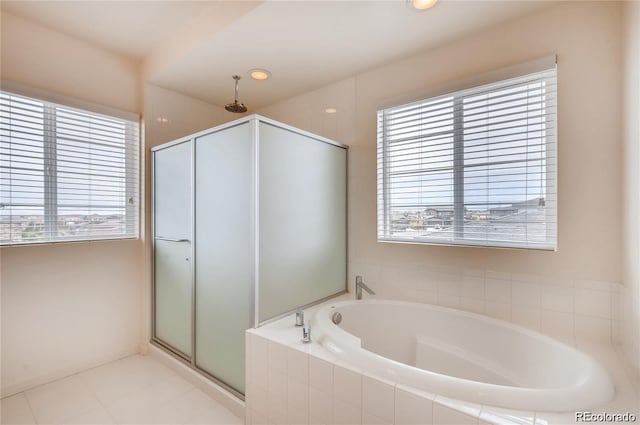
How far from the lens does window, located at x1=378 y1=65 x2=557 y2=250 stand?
1.57 meters

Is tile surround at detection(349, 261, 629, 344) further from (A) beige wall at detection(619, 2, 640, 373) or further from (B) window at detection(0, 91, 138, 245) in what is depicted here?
(B) window at detection(0, 91, 138, 245)

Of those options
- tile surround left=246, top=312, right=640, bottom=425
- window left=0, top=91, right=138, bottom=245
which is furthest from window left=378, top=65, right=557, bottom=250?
window left=0, top=91, right=138, bottom=245

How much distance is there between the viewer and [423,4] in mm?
1520

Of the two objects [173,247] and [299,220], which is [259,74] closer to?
[299,220]

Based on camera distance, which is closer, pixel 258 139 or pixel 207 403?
pixel 258 139

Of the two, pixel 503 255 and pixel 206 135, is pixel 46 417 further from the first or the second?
pixel 503 255

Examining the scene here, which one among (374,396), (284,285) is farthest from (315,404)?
(284,285)

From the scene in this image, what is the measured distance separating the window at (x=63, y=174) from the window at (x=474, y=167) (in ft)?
6.81

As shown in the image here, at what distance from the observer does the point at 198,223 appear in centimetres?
196

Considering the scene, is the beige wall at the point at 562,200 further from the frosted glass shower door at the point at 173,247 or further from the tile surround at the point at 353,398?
the frosted glass shower door at the point at 173,247

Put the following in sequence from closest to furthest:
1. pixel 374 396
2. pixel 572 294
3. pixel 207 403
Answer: pixel 374 396
pixel 572 294
pixel 207 403

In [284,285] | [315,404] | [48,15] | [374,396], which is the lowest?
[315,404]

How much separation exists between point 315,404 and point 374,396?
306 millimetres

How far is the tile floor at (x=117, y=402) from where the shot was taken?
5.39 feet
